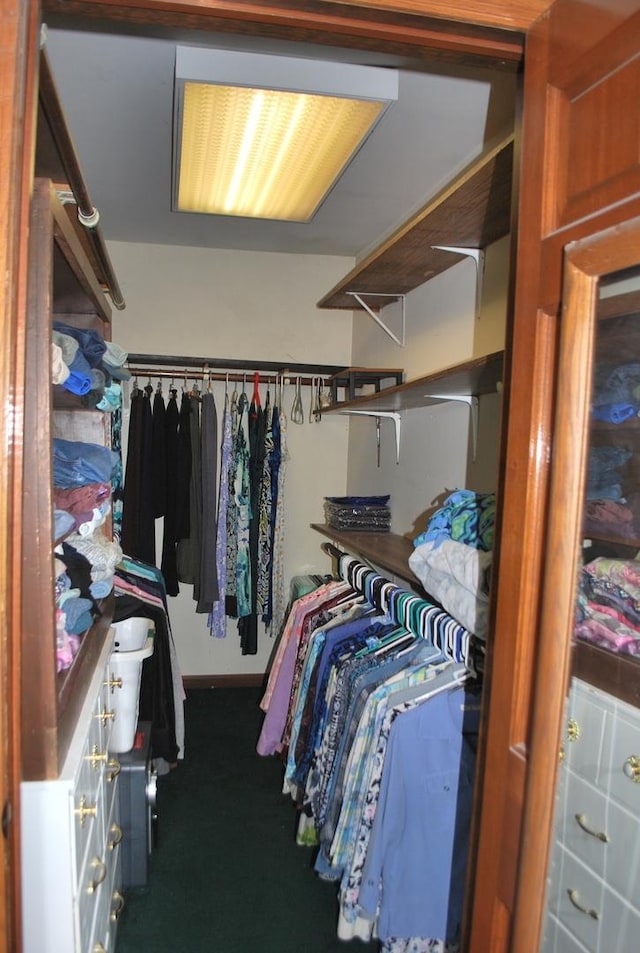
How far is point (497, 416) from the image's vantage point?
6.97 feet

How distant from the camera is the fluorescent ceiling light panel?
172cm

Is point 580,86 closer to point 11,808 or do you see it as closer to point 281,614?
point 11,808

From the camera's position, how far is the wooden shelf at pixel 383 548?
2117mm

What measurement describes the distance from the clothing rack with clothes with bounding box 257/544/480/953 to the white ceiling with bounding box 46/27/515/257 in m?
1.61

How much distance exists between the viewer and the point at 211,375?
3.64 m

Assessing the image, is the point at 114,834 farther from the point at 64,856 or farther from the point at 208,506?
the point at 208,506

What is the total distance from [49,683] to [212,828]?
69.3 inches

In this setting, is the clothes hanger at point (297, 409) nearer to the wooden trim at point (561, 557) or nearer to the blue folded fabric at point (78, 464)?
the blue folded fabric at point (78, 464)

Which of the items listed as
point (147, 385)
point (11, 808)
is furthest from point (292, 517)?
point (11, 808)

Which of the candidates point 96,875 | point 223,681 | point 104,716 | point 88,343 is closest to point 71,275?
point 88,343

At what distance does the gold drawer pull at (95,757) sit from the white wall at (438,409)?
1.47 m

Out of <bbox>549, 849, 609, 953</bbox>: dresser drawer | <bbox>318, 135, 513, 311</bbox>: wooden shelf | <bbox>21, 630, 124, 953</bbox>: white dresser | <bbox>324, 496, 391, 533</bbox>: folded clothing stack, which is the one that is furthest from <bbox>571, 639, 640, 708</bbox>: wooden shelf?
<bbox>324, 496, 391, 533</bbox>: folded clothing stack

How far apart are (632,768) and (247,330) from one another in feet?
10.6

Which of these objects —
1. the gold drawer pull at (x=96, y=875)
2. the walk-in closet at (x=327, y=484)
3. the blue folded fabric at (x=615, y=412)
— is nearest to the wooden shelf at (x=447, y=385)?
the walk-in closet at (x=327, y=484)
